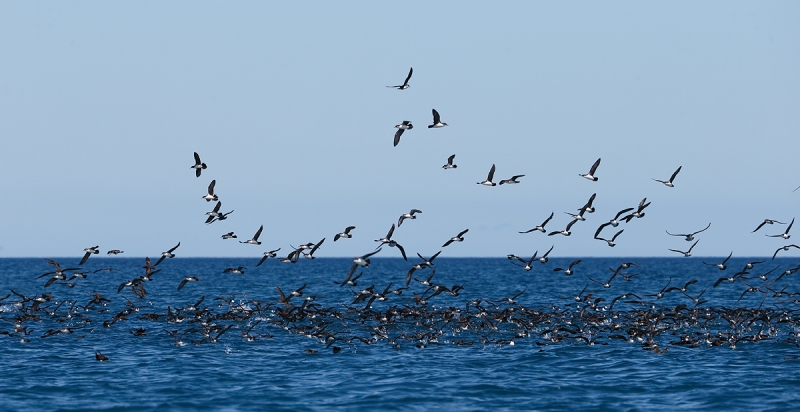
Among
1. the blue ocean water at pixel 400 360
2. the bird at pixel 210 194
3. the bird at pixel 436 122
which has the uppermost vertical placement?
the bird at pixel 436 122

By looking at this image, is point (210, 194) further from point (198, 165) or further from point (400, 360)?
point (400, 360)

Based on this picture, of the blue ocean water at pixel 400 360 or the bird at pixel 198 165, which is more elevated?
the bird at pixel 198 165

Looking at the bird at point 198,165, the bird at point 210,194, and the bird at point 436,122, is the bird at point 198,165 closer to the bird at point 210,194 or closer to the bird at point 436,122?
the bird at point 210,194

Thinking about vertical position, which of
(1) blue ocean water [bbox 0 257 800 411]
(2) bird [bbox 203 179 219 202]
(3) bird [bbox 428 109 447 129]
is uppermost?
(3) bird [bbox 428 109 447 129]

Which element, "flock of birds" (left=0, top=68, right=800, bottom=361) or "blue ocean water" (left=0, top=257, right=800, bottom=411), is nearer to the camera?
"blue ocean water" (left=0, top=257, right=800, bottom=411)

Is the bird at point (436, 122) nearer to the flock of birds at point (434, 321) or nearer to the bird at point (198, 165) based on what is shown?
the flock of birds at point (434, 321)

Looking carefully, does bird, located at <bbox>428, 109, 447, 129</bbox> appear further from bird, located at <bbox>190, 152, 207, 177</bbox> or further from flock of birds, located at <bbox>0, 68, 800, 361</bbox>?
bird, located at <bbox>190, 152, 207, 177</bbox>

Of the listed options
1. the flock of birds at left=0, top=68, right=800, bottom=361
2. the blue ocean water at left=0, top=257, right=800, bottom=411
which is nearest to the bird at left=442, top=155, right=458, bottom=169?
the flock of birds at left=0, top=68, right=800, bottom=361

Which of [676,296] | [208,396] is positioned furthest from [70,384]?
[676,296]

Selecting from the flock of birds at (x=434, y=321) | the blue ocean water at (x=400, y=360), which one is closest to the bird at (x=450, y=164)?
the flock of birds at (x=434, y=321)

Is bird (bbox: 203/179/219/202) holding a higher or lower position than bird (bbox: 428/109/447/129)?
lower

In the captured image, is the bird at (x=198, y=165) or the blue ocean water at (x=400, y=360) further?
the bird at (x=198, y=165)

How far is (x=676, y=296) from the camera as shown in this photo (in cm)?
6775

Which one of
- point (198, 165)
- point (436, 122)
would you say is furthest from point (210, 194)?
point (436, 122)
